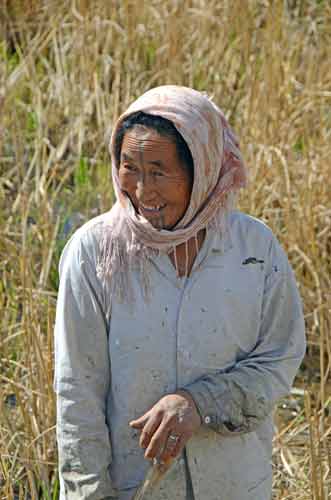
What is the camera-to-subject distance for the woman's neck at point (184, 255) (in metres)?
2.00

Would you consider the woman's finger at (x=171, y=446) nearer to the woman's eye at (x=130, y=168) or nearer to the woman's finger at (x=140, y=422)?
the woman's finger at (x=140, y=422)

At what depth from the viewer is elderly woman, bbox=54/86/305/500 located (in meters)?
1.92

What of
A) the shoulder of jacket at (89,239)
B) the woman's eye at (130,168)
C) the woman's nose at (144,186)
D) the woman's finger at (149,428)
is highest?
the woman's eye at (130,168)

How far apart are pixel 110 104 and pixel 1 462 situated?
264 centimetres

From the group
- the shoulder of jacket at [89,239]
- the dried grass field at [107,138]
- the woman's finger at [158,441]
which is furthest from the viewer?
the dried grass field at [107,138]

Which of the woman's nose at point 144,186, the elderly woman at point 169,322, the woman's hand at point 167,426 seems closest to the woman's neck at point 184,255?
the elderly woman at point 169,322

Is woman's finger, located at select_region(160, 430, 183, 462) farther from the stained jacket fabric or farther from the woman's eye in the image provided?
the woman's eye

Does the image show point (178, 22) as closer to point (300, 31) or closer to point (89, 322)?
point (300, 31)

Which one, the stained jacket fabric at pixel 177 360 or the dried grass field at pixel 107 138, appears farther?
the dried grass field at pixel 107 138

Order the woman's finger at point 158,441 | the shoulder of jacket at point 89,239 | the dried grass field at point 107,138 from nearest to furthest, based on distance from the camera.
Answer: the woman's finger at point 158,441, the shoulder of jacket at point 89,239, the dried grass field at point 107,138

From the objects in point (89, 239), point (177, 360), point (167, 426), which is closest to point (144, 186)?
point (89, 239)

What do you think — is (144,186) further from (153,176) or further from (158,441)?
(158,441)

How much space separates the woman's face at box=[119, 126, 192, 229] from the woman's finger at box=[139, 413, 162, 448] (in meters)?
0.34

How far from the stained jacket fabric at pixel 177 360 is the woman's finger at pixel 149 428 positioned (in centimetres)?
9
